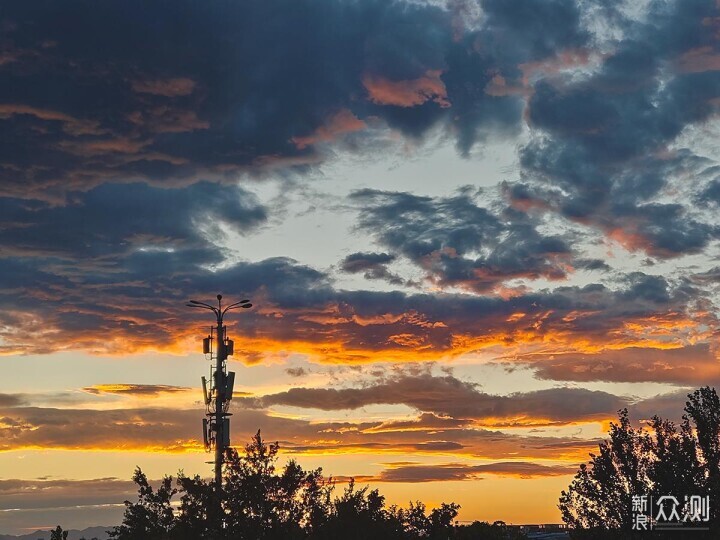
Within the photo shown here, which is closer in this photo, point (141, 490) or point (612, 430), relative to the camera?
point (141, 490)

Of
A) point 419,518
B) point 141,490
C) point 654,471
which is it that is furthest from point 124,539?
point 654,471

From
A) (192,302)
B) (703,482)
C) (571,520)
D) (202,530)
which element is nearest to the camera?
(202,530)

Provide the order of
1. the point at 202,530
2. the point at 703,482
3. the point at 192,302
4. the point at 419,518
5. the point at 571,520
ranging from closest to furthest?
the point at 202,530
the point at 192,302
the point at 703,482
the point at 571,520
the point at 419,518

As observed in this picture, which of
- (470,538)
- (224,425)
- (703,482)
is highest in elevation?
(224,425)

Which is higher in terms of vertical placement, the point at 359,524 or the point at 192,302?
the point at 192,302

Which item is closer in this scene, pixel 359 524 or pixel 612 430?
pixel 359 524

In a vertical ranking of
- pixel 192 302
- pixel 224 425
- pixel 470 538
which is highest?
pixel 192 302

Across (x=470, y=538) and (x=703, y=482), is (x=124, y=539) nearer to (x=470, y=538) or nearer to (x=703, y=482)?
(x=470, y=538)

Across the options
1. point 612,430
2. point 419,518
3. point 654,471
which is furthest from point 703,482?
point 419,518

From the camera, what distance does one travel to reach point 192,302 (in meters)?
46.1

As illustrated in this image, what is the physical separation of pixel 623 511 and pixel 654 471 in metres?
3.05

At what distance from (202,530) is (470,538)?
30.5m

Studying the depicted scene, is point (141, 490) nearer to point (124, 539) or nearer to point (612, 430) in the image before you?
point (124, 539)

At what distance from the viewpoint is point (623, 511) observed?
5528 centimetres
